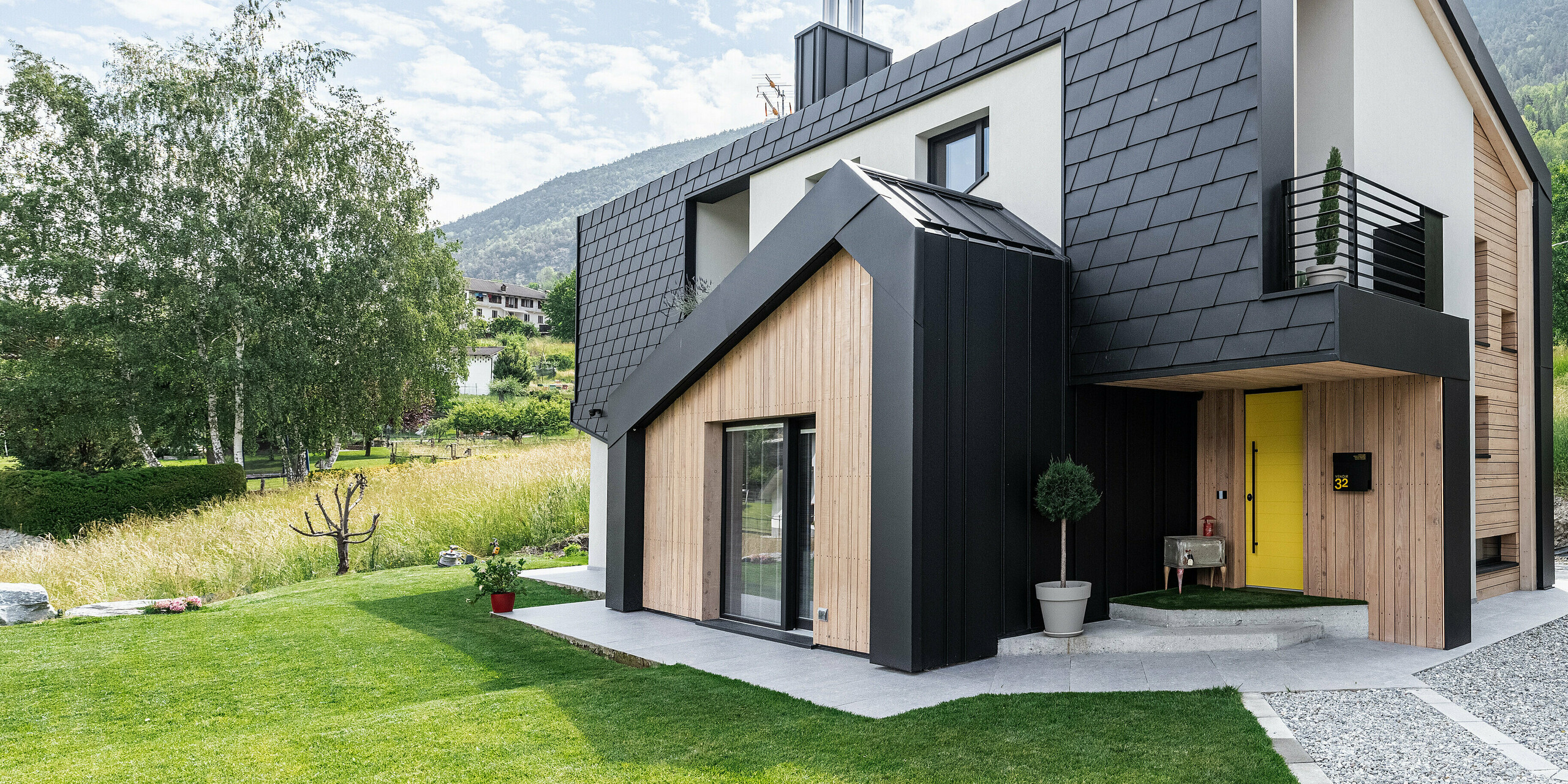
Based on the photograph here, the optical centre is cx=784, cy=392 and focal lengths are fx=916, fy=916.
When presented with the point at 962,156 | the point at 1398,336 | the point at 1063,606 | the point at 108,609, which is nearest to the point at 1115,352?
the point at 1398,336

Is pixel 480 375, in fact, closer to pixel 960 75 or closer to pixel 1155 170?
pixel 960 75

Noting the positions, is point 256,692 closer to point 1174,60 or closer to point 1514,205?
point 1174,60

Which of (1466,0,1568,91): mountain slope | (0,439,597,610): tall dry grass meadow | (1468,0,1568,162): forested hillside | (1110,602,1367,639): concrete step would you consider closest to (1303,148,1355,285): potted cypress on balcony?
(1110,602,1367,639): concrete step

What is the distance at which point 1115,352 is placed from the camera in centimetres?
774

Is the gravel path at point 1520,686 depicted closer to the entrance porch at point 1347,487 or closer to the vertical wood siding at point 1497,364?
the entrance porch at point 1347,487

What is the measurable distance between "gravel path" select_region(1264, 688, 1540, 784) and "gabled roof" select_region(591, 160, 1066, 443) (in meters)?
3.58

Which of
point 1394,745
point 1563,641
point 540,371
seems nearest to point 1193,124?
point 1394,745

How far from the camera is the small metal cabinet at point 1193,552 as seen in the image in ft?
28.4

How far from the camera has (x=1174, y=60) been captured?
7617 millimetres

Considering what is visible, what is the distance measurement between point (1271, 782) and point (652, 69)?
113 metres

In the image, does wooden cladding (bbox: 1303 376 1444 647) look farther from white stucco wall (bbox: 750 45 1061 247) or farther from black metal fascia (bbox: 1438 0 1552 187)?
black metal fascia (bbox: 1438 0 1552 187)

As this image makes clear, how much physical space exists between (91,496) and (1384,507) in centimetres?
2349

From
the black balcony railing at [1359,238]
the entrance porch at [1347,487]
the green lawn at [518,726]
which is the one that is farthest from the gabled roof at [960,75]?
the green lawn at [518,726]

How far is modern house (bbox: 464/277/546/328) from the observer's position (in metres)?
85.2
